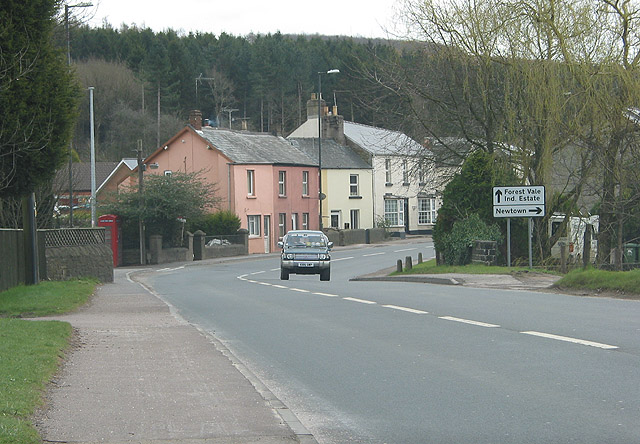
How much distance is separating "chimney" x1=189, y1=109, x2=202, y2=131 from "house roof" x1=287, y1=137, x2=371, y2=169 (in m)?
11.0

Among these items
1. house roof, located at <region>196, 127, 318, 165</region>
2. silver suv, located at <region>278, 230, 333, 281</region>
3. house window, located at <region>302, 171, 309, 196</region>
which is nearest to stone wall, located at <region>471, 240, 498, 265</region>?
silver suv, located at <region>278, 230, 333, 281</region>

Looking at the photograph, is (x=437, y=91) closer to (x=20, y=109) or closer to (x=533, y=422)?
(x=20, y=109)

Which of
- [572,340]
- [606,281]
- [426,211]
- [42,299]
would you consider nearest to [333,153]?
[426,211]

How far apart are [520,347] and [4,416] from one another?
20.7 ft

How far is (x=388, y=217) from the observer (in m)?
78.3

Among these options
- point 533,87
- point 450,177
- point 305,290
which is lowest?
point 305,290

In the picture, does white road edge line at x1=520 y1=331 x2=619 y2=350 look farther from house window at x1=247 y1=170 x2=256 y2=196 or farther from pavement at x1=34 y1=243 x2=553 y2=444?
house window at x1=247 y1=170 x2=256 y2=196

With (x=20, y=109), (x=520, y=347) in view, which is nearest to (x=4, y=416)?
(x=520, y=347)

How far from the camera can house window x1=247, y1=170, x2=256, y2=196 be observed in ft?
207

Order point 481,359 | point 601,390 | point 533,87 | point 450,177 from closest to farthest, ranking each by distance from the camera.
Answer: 1. point 601,390
2. point 481,359
3. point 533,87
4. point 450,177

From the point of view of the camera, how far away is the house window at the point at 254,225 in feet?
206

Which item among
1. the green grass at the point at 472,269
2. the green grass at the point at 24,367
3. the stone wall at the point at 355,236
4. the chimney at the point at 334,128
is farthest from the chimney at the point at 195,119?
the green grass at the point at 24,367

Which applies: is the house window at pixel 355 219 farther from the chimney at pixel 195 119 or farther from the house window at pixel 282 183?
the chimney at pixel 195 119

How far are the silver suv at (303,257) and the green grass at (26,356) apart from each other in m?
13.0
